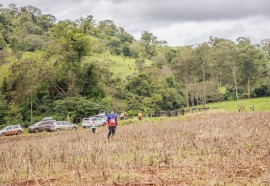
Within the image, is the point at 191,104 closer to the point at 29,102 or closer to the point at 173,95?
the point at 173,95

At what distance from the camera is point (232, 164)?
34.3 feet

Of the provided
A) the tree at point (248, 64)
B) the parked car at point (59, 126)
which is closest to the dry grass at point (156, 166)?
the parked car at point (59, 126)

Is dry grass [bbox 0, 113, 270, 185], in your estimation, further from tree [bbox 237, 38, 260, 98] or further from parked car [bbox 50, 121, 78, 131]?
tree [bbox 237, 38, 260, 98]

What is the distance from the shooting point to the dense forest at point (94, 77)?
46438 millimetres

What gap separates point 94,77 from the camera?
5062cm

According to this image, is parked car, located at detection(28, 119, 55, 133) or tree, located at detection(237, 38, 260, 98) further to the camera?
tree, located at detection(237, 38, 260, 98)

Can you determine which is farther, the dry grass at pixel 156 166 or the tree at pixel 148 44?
the tree at pixel 148 44

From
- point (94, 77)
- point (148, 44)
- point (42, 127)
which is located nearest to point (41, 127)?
point (42, 127)

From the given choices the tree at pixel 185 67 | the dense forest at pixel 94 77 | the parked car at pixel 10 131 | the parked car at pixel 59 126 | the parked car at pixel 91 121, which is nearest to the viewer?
the parked car at pixel 10 131

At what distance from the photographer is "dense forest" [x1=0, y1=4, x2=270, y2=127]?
1828 inches

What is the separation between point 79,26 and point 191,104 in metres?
39.6

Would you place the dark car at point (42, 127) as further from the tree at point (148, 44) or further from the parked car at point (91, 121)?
the tree at point (148, 44)

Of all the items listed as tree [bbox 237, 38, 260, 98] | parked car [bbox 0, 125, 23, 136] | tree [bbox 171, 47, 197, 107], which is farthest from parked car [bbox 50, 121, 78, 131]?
tree [bbox 237, 38, 260, 98]

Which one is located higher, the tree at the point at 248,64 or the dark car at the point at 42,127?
the tree at the point at 248,64
